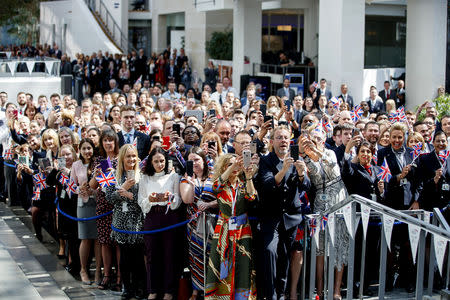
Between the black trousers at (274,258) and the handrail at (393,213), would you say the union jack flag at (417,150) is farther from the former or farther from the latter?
the black trousers at (274,258)

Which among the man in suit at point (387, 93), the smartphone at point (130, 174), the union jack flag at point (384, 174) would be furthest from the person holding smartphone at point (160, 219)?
the man in suit at point (387, 93)

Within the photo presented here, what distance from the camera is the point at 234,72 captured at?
96.9 ft

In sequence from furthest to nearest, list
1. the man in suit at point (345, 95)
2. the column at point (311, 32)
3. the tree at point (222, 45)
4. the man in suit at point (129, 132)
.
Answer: the tree at point (222, 45), the column at point (311, 32), the man in suit at point (345, 95), the man in suit at point (129, 132)

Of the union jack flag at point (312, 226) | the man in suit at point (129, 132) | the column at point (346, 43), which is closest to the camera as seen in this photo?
the union jack flag at point (312, 226)

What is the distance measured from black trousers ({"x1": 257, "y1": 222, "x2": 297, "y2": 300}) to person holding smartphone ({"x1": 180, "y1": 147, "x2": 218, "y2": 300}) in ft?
2.18

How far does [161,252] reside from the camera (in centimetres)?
837

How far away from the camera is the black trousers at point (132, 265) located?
864cm

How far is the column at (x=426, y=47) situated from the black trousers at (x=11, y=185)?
12.6 meters

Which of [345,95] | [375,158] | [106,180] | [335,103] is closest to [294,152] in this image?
[375,158]

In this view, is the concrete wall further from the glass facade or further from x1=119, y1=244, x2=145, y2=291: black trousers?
x1=119, y1=244, x2=145, y2=291: black trousers

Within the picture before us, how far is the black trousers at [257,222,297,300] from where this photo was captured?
24.8 feet

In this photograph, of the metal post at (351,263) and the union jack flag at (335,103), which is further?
the union jack flag at (335,103)

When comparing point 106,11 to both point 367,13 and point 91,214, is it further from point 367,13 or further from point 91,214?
point 91,214

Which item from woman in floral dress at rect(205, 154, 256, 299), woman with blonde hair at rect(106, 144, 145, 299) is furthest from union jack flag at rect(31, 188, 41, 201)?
woman in floral dress at rect(205, 154, 256, 299)
